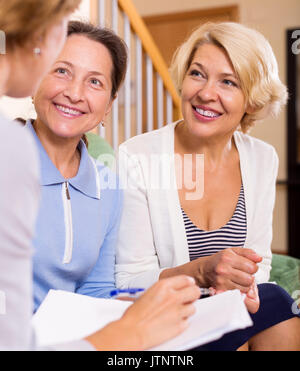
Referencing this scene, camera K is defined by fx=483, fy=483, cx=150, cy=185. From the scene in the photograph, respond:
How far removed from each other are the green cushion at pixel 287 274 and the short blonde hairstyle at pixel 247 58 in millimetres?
571

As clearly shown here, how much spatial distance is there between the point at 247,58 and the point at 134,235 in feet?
1.96

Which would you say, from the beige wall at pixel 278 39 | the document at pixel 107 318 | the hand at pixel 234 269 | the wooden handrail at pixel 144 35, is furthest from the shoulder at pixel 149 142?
the beige wall at pixel 278 39

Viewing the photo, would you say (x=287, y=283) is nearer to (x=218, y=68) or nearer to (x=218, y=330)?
(x=218, y=68)

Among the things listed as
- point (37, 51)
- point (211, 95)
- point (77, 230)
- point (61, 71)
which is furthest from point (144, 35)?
point (37, 51)

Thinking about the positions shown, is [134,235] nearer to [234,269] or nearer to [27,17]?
[234,269]

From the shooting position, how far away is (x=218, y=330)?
675mm

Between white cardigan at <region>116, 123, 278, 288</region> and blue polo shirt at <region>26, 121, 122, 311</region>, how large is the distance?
0.14 feet

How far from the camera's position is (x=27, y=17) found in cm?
62

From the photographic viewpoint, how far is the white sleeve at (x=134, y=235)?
49.1 inches

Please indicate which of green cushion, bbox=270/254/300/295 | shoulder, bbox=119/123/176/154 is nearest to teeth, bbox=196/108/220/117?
shoulder, bbox=119/123/176/154

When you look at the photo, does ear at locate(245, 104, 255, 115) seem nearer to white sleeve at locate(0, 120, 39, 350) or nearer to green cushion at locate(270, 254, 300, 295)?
green cushion at locate(270, 254, 300, 295)

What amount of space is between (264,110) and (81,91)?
2.16 ft

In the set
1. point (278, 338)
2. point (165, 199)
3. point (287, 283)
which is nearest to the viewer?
point (278, 338)

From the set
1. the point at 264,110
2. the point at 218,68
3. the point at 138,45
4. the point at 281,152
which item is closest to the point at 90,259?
the point at 218,68
